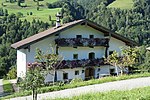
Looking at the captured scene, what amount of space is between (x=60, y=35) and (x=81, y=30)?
2727 mm

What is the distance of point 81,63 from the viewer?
35719 mm

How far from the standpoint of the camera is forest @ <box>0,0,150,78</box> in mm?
91000

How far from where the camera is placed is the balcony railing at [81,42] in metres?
34.1

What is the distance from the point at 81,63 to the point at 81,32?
338cm

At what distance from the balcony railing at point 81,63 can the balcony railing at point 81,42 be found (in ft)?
5.32

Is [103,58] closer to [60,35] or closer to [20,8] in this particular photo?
[60,35]

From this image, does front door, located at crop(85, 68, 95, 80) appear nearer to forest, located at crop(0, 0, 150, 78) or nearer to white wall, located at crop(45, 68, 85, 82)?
white wall, located at crop(45, 68, 85, 82)

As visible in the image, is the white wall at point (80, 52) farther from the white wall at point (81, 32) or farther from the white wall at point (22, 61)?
the white wall at point (22, 61)

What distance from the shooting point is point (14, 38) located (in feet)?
301

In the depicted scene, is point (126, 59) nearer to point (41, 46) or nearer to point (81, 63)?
point (81, 63)

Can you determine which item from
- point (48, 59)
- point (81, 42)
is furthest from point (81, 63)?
point (48, 59)

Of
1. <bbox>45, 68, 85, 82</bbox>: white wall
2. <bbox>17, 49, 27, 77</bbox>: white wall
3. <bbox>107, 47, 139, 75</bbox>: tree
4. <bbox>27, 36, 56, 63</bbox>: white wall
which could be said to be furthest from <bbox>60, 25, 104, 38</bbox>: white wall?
<bbox>107, 47, 139, 75</bbox>: tree

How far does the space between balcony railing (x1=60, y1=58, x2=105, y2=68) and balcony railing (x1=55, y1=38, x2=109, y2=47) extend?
1.62m

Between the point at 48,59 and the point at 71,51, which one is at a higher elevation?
the point at 71,51
